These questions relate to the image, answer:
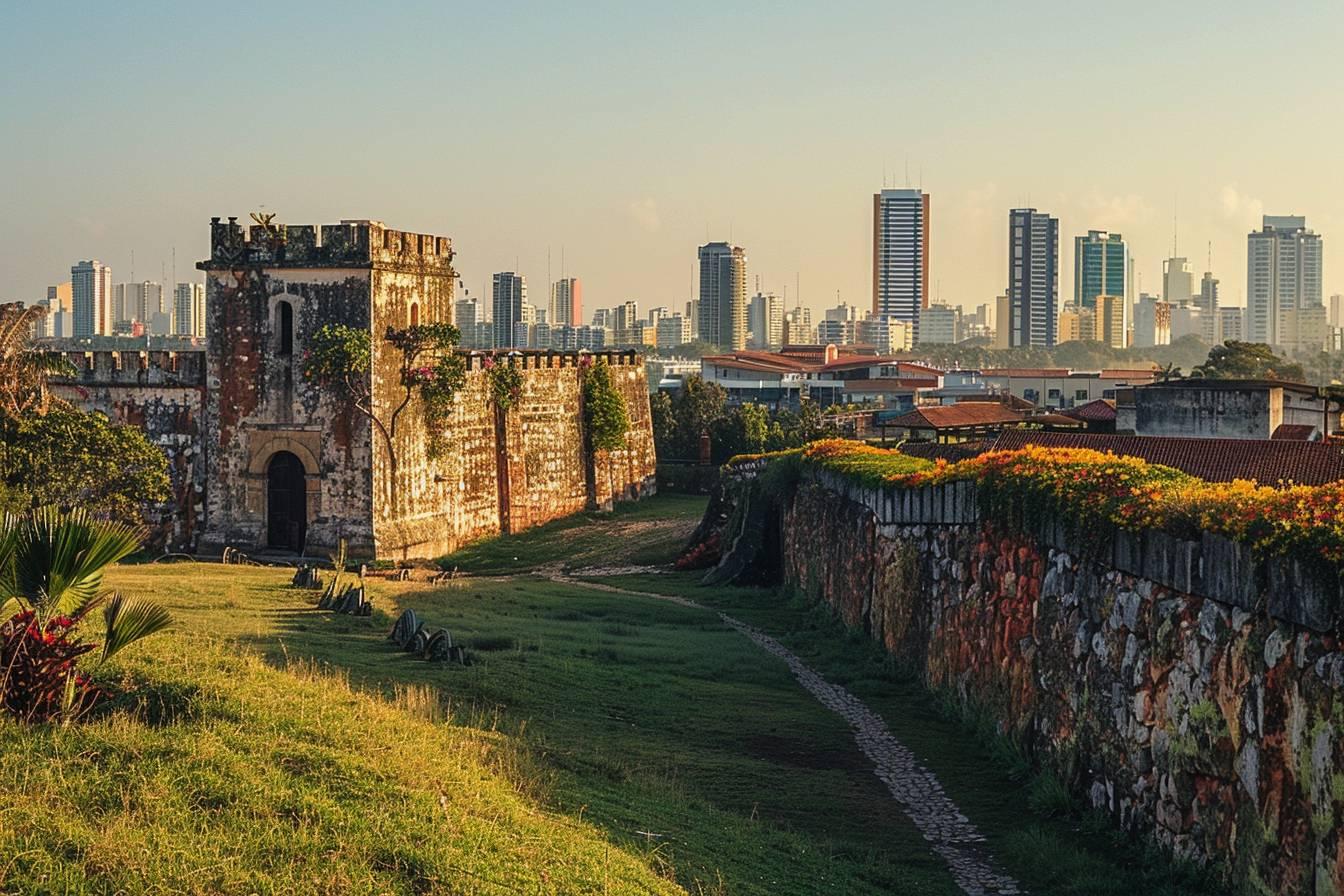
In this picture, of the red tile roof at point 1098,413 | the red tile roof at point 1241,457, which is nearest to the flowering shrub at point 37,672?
the red tile roof at point 1241,457

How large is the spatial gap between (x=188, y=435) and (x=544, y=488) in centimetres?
1081

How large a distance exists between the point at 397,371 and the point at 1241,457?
64.5 ft

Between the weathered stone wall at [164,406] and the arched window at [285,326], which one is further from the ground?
the arched window at [285,326]

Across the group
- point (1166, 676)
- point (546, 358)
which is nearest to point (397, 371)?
point (546, 358)

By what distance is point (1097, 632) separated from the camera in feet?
45.5

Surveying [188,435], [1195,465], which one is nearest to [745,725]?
[1195,465]

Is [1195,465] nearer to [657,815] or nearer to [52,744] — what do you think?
[657,815]

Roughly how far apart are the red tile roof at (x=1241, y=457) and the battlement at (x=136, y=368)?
19738mm

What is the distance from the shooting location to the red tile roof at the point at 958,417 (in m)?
42.1

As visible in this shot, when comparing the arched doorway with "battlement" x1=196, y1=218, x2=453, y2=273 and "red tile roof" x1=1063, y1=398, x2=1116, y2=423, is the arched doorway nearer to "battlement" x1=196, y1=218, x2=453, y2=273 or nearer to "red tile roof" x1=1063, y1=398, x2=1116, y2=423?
"battlement" x1=196, y1=218, x2=453, y2=273

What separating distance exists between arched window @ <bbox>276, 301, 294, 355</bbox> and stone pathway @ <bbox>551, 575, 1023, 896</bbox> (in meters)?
17.9

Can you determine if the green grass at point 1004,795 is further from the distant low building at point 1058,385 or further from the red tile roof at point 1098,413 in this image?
the distant low building at point 1058,385

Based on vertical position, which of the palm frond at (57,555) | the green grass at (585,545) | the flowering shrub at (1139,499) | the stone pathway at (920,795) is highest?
the flowering shrub at (1139,499)

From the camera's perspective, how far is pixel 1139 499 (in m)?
13.2
